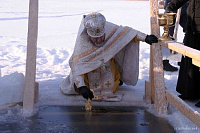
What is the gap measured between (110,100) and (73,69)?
0.59 meters

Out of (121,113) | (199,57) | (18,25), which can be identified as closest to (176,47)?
(199,57)

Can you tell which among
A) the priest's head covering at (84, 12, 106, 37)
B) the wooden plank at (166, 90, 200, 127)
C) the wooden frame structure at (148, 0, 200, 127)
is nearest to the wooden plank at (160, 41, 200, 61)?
the wooden frame structure at (148, 0, 200, 127)

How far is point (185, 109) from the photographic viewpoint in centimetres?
436

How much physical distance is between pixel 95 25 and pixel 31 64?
2.82ft

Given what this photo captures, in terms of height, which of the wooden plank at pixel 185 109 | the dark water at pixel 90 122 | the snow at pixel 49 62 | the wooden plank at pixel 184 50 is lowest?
the dark water at pixel 90 122

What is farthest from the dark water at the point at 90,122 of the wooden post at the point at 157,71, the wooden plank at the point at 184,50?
the wooden plank at the point at 184,50

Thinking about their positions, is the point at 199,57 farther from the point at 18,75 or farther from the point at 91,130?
the point at 18,75

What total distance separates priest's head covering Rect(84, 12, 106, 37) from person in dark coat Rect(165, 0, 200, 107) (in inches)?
31.4

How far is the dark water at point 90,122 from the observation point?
4.45 metres

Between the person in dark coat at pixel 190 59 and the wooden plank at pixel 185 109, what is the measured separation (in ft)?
1.97

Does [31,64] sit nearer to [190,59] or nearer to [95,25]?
[95,25]

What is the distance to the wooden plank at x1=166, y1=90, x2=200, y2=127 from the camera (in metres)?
4.10

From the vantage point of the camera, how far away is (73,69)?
523cm

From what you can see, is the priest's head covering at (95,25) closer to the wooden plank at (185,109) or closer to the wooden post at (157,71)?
the wooden post at (157,71)
